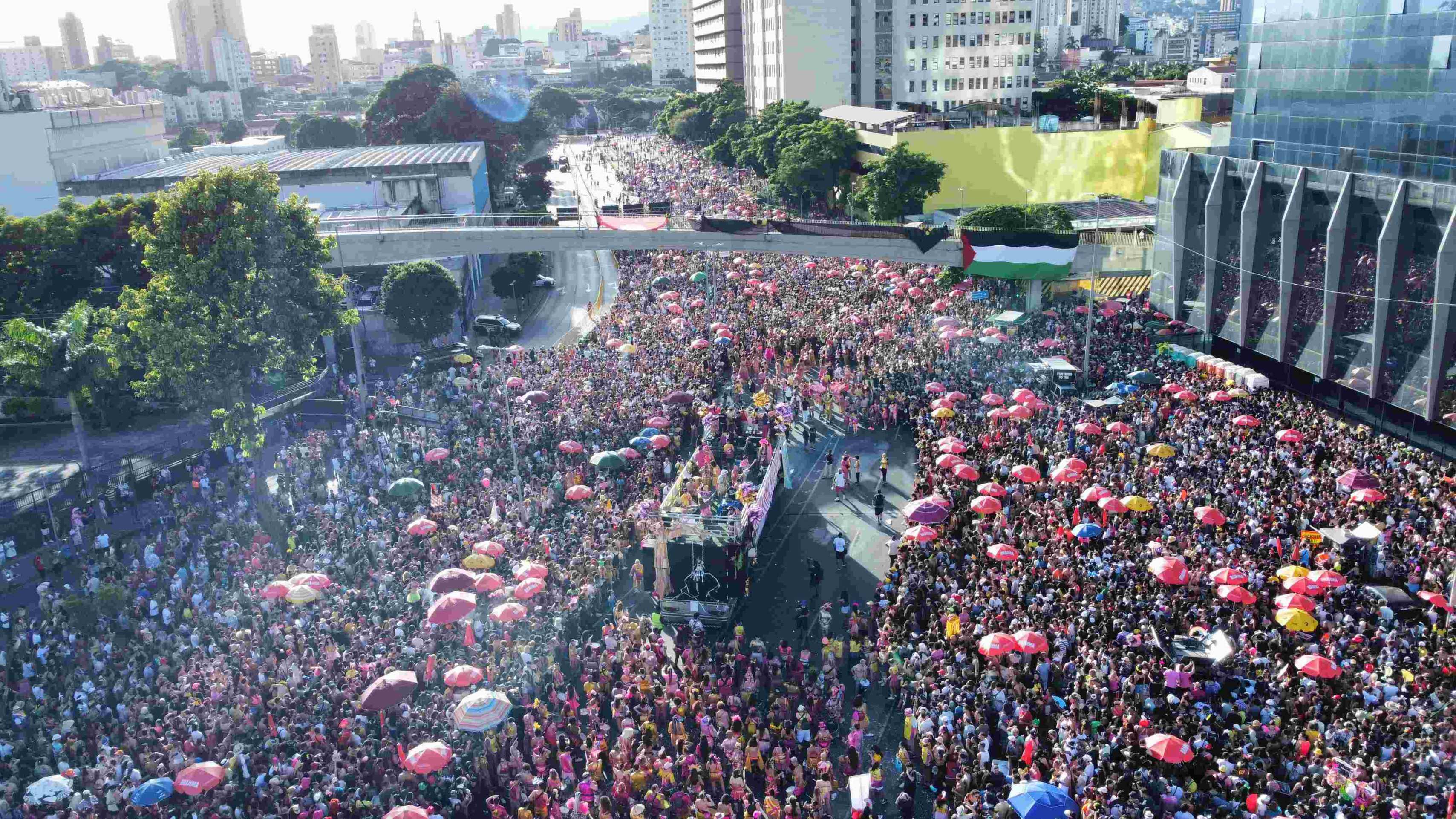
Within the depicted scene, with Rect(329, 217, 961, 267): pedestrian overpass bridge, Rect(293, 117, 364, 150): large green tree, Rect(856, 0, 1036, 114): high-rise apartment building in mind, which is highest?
Rect(856, 0, 1036, 114): high-rise apartment building

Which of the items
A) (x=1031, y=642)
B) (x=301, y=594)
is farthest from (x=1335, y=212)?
(x=301, y=594)

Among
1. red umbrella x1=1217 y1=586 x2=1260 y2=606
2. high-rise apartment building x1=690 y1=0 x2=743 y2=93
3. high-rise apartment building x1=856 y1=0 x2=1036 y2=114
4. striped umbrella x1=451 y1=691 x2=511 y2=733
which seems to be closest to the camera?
striped umbrella x1=451 y1=691 x2=511 y2=733

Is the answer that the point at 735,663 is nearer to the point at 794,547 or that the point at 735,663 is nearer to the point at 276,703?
the point at 794,547

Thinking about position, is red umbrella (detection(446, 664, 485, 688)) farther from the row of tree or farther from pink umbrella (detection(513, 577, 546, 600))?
the row of tree

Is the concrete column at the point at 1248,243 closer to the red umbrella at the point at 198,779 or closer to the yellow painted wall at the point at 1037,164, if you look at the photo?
the yellow painted wall at the point at 1037,164

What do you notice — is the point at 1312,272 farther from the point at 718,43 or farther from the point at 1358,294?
the point at 718,43

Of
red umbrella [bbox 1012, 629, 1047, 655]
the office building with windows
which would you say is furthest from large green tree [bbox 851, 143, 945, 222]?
red umbrella [bbox 1012, 629, 1047, 655]

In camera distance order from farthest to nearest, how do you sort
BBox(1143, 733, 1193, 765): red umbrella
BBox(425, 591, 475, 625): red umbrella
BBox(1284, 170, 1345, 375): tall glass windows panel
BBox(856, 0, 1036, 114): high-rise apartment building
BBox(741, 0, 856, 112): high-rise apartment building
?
BBox(741, 0, 856, 112): high-rise apartment building → BBox(856, 0, 1036, 114): high-rise apartment building → BBox(1284, 170, 1345, 375): tall glass windows panel → BBox(425, 591, 475, 625): red umbrella → BBox(1143, 733, 1193, 765): red umbrella

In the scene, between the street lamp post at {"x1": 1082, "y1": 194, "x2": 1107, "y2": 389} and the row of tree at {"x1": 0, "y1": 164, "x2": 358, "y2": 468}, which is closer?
the row of tree at {"x1": 0, "y1": 164, "x2": 358, "y2": 468}
